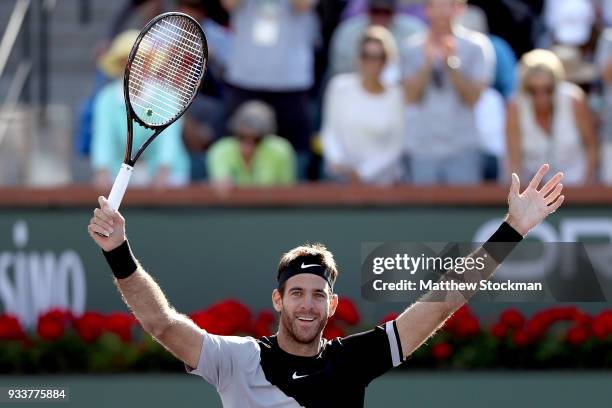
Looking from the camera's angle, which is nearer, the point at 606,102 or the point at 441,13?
the point at 441,13

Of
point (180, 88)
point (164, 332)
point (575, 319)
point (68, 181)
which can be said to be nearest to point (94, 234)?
A: point (164, 332)

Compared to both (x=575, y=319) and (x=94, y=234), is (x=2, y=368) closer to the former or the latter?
(x=575, y=319)

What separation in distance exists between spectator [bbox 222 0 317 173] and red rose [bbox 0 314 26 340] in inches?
92.5

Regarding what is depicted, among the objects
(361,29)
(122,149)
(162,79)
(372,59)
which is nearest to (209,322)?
(122,149)

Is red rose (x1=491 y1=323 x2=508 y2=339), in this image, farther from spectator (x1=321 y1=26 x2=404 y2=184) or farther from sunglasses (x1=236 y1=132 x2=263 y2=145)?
sunglasses (x1=236 y1=132 x2=263 y2=145)

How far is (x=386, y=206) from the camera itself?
29.5ft

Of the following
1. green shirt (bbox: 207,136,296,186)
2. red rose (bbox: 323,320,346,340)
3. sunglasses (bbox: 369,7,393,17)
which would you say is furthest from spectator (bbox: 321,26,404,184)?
red rose (bbox: 323,320,346,340)

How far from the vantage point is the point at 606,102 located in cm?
963

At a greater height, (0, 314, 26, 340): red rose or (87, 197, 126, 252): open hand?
(87, 197, 126, 252): open hand

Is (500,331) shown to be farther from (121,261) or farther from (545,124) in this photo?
(121,261)

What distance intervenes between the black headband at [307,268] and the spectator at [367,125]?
4.65m

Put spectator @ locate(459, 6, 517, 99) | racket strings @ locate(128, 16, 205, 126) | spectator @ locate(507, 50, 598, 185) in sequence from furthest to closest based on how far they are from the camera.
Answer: spectator @ locate(459, 6, 517, 99) → spectator @ locate(507, 50, 598, 185) → racket strings @ locate(128, 16, 205, 126)

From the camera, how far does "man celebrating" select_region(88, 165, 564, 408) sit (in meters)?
4.70

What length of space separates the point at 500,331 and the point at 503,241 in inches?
143
